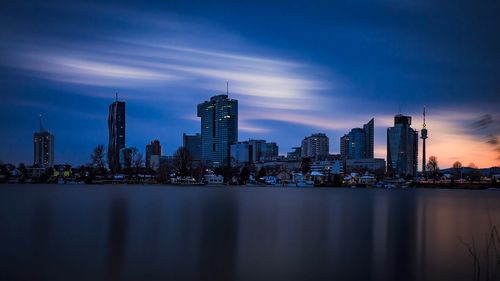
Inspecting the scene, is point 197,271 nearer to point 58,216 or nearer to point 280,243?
point 280,243

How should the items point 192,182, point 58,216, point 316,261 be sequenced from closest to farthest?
1. point 316,261
2. point 58,216
3. point 192,182

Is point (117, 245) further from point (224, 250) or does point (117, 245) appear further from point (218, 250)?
point (224, 250)

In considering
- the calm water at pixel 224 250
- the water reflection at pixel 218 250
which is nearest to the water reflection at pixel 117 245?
the calm water at pixel 224 250

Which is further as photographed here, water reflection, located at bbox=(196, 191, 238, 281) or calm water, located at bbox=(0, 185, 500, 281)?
calm water, located at bbox=(0, 185, 500, 281)

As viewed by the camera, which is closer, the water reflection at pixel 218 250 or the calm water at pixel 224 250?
the water reflection at pixel 218 250

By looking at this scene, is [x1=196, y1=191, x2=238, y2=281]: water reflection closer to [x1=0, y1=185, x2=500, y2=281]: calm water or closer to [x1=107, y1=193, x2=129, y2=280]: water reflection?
[x1=0, y1=185, x2=500, y2=281]: calm water

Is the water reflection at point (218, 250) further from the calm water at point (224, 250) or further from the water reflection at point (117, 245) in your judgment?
the water reflection at point (117, 245)

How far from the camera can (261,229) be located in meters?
32.8

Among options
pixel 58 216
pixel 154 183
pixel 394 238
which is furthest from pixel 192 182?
pixel 394 238

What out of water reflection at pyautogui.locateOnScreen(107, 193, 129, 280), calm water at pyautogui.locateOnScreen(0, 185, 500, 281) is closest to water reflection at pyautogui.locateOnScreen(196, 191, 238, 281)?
calm water at pyautogui.locateOnScreen(0, 185, 500, 281)

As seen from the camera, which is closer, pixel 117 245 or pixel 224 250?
pixel 224 250

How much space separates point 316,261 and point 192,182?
176433 millimetres

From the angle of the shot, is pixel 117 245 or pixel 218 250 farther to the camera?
pixel 117 245

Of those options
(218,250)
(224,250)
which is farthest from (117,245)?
(224,250)
